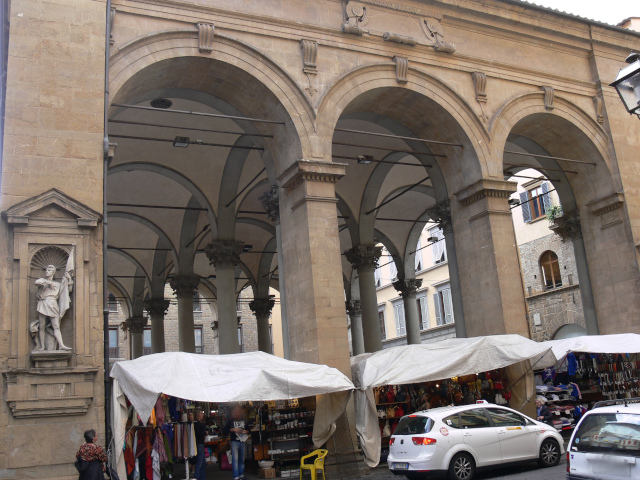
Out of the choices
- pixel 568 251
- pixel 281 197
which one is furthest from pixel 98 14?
pixel 568 251

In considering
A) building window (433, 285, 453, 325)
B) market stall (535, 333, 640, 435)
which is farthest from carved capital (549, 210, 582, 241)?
building window (433, 285, 453, 325)

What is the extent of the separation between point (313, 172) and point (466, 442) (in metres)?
5.90

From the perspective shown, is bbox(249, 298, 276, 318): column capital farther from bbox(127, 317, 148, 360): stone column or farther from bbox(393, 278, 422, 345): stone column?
bbox(393, 278, 422, 345): stone column

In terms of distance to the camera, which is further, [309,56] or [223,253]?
[223,253]

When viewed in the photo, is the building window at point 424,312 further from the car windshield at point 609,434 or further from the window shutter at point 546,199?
the car windshield at point 609,434

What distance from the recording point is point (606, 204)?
685 inches

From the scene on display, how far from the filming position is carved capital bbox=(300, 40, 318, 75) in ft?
44.7

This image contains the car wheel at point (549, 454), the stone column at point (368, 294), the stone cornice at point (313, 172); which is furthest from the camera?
the stone column at point (368, 294)

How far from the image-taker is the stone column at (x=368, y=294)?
2033cm

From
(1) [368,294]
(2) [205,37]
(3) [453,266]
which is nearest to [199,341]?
(1) [368,294]

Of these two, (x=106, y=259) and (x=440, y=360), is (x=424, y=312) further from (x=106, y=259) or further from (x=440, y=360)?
(x=106, y=259)

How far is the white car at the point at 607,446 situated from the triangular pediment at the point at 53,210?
7738mm

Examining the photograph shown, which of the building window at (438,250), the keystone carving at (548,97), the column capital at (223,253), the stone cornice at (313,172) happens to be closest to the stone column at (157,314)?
the column capital at (223,253)

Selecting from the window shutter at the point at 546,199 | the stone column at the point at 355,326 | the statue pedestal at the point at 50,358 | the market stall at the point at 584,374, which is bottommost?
the market stall at the point at 584,374
